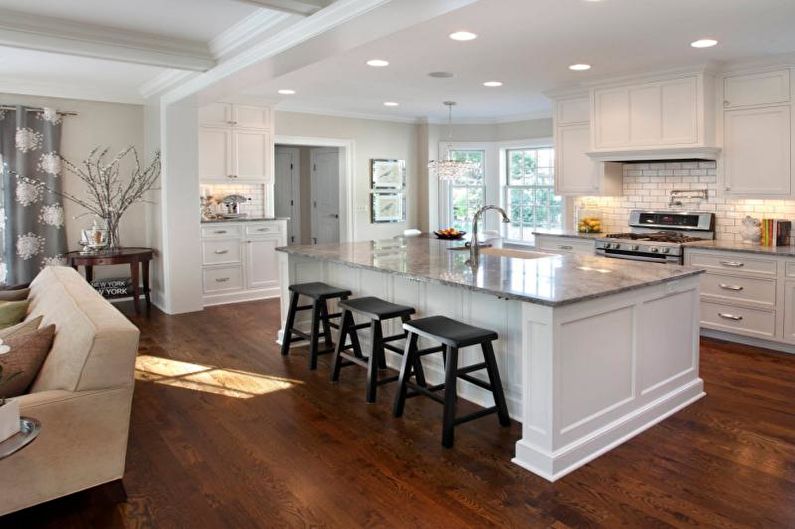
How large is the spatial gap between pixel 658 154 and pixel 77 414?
5.11 m

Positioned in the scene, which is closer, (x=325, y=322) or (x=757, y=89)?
(x=325, y=322)

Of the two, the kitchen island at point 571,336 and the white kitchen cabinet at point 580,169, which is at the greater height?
the white kitchen cabinet at point 580,169

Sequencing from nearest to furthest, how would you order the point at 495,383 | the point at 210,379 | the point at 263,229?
the point at 495,383
the point at 210,379
the point at 263,229

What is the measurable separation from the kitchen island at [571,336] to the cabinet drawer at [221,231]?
292 cm

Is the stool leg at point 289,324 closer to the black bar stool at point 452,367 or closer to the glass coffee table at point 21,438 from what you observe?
the black bar stool at point 452,367

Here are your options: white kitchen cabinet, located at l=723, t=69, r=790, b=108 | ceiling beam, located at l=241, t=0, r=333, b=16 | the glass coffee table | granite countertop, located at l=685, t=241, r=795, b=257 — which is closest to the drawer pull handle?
granite countertop, located at l=685, t=241, r=795, b=257

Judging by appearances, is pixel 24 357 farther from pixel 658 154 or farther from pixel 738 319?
pixel 658 154

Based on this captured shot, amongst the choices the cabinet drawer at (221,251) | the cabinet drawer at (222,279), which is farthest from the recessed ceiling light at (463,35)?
the cabinet drawer at (222,279)

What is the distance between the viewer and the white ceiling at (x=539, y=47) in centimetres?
378

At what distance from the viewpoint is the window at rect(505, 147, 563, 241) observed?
27.5ft

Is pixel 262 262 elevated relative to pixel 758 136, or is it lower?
lower

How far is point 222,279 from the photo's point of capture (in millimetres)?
6910

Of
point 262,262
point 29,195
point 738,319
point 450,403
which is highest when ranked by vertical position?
point 29,195

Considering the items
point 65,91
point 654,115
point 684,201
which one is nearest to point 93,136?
point 65,91
